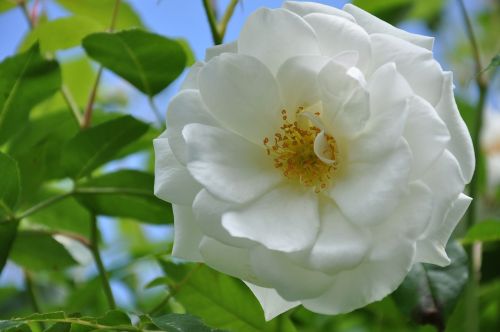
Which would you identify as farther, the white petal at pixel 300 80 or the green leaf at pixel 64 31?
the green leaf at pixel 64 31

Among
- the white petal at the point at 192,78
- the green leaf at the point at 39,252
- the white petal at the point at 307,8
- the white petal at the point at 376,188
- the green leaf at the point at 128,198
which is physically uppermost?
the white petal at the point at 307,8

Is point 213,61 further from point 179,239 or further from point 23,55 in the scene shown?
point 23,55

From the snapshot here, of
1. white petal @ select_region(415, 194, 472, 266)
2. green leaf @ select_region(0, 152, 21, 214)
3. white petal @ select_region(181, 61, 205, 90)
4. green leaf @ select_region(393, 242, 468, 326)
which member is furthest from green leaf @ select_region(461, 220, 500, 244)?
green leaf @ select_region(0, 152, 21, 214)

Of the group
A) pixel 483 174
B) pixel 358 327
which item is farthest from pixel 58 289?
pixel 483 174

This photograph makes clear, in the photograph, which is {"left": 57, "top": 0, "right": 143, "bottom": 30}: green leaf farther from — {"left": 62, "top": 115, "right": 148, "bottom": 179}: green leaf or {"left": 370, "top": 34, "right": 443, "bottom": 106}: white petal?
{"left": 370, "top": 34, "right": 443, "bottom": 106}: white petal

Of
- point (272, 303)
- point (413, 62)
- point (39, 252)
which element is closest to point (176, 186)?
point (272, 303)

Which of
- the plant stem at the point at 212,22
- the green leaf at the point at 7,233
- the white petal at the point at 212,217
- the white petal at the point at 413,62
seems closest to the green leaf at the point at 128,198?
the green leaf at the point at 7,233

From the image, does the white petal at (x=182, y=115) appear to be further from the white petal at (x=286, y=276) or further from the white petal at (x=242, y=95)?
the white petal at (x=286, y=276)
